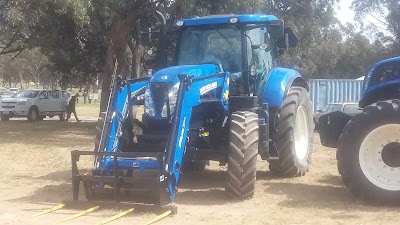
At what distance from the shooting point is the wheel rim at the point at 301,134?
11.0 m

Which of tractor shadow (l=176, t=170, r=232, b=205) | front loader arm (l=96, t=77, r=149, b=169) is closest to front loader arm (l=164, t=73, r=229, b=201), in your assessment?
tractor shadow (l=176, t=170, r=232, b=205)

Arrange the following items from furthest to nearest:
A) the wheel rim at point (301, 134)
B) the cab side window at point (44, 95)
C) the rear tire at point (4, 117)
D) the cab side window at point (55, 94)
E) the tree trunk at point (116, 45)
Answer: the cab side window at point (55, 94) → the cab side window at point (44, 95) → the rear tire at point (4, 117) → the tree trunk at point (116, 45) → the wheel rim at point (301, 134)

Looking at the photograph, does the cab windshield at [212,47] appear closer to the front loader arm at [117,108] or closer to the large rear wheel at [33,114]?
the front loader arm at [117,108]

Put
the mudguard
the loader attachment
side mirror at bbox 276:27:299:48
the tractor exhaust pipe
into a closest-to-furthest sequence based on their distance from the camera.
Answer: the loader attachment
the mudguard
the tractor exhaust pipe
side mirror at bbox 276:27:299:48

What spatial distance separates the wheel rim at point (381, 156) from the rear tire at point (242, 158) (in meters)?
1.56

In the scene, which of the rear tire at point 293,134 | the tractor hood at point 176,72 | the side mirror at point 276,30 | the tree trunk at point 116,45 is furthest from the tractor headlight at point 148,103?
the tree trunk at point 116,45

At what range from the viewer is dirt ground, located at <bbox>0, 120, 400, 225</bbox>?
7426mm

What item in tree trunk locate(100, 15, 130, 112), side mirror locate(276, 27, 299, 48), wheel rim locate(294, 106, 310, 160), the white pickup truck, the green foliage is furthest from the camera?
the white pickup truck

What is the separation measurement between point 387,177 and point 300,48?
16.8 meters

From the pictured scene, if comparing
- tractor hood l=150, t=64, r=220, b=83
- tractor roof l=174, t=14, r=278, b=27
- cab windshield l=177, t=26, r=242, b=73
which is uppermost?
tractor roof l=174, t=14, r=278, b=27

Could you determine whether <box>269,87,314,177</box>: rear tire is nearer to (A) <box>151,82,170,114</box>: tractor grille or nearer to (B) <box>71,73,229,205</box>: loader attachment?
(B) <box>71,73,229,205</box>: loader attachment

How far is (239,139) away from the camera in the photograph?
8250 mm

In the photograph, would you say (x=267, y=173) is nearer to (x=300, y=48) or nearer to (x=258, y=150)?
(x=258, y=150)

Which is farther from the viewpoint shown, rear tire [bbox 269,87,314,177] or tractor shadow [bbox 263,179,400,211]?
rear tire [bbox 269,87,314,177]
